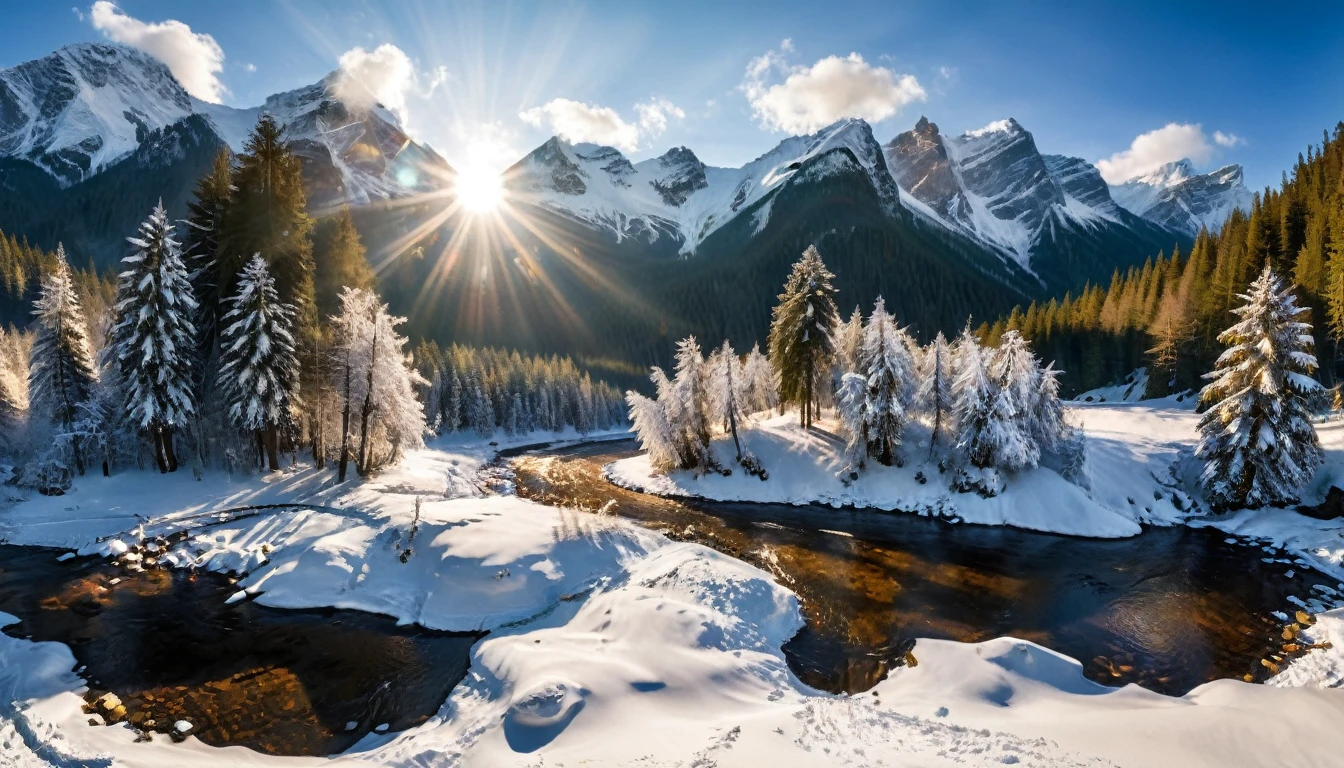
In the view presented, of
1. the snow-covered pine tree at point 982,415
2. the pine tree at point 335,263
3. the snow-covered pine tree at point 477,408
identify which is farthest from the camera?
the snow-covered pine tree at point 477,408

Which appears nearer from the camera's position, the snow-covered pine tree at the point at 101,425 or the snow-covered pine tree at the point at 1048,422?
the snow-covered pine tree at the point at 101,425

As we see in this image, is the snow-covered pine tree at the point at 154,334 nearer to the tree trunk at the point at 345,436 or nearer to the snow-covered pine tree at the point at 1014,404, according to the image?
the tree trunk at the point at 345,436

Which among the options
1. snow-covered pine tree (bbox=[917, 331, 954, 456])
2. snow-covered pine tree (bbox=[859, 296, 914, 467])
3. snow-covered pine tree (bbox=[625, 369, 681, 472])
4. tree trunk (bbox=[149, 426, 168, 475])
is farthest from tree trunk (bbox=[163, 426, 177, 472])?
snow-covered pine tree (bbox=[917, 331, 954, 456])

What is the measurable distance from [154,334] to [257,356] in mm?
5693

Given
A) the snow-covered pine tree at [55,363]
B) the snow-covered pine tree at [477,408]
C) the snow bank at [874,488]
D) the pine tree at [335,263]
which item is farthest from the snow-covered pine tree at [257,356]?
the snow-covered pine tree at [477,408]

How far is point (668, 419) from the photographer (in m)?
46.2

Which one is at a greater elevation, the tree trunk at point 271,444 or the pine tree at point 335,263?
the pine tree at point 335,263

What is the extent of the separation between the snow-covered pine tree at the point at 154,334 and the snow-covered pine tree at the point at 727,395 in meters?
34.8

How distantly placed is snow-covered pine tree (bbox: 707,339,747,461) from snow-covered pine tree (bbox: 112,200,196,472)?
34.8m

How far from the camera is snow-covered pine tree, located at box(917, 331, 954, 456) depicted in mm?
40625

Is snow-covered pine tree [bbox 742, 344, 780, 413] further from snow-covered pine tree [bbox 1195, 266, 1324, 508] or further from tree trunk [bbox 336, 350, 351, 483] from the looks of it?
tree trunk [bbox 336, 350, 351, 483]

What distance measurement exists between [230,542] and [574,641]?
743 inches

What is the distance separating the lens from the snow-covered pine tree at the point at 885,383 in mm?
40125

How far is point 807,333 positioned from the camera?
47.7m
